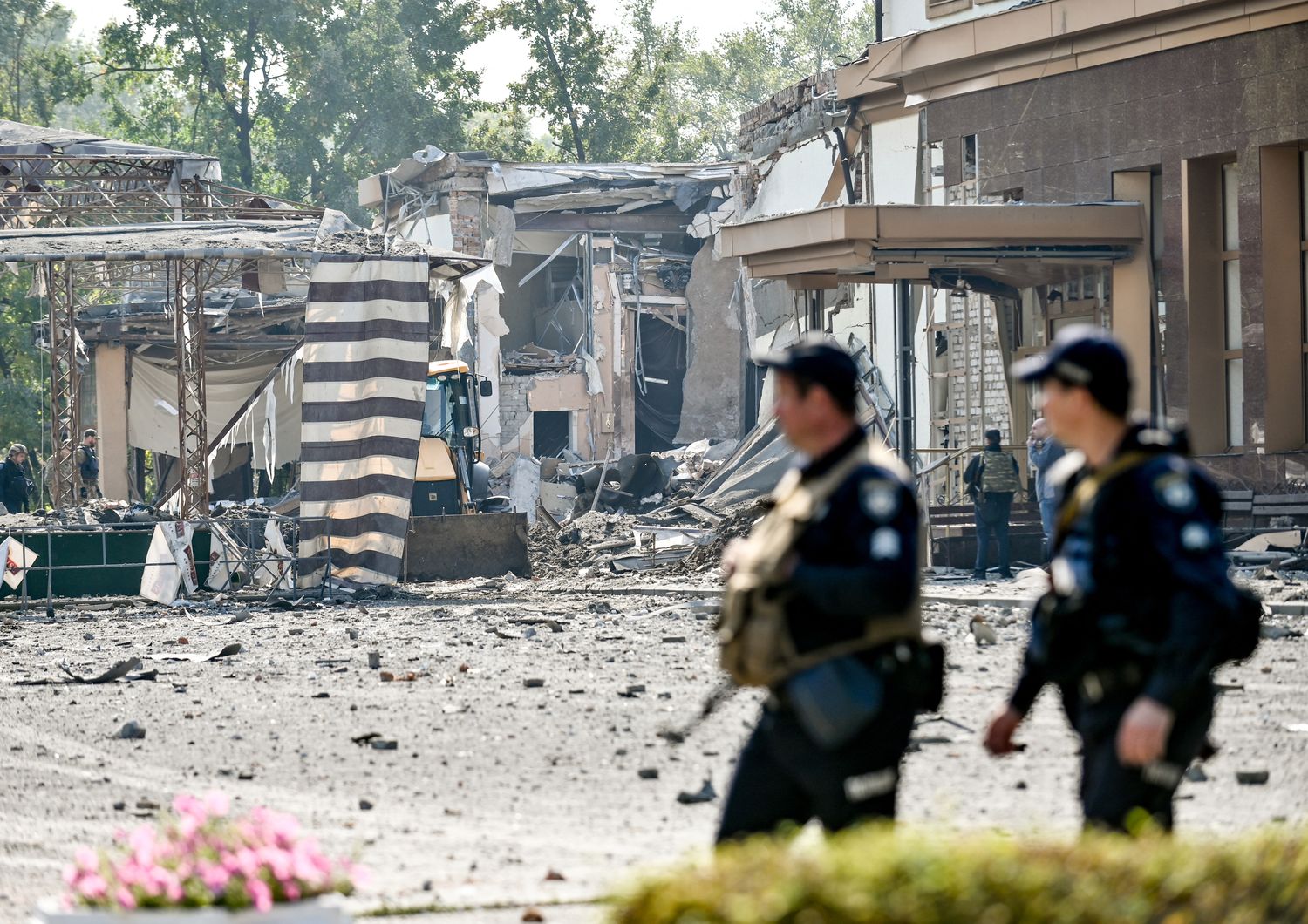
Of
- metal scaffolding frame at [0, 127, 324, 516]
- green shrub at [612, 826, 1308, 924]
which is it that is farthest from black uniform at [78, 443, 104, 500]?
green shrub at [612, 826, 1308, 924]

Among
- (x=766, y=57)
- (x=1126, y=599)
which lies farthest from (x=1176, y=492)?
(x=766, y=57)

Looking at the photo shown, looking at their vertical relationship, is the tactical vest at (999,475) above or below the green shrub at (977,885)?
above

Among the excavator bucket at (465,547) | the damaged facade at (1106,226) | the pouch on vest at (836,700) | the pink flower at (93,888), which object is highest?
the damaged facade at (1106,226)

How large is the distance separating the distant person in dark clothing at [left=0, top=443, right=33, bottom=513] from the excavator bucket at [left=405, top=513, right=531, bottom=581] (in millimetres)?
9235

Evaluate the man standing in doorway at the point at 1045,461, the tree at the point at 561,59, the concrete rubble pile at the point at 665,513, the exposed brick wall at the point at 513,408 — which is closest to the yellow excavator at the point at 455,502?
the concrete rubble pile at the point at 665,513

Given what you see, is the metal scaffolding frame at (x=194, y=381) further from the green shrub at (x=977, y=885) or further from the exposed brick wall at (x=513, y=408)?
the green shrub at (x=977, y=885)

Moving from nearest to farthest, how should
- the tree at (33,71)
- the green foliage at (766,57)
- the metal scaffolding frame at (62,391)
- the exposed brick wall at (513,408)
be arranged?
the metal scaffolding frame at (62,391) < the exposed brick wall at (513,408) < the tree at (33,71) < the green foliage at (766,57)

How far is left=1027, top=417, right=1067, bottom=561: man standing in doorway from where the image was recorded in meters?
19.0

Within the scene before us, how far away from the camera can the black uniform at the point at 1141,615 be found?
169 inches

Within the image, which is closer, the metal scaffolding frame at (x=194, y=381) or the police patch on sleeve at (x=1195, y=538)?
the police patch on sleeve at (x=1195, y=538)

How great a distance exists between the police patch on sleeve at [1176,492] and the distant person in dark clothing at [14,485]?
27.4m

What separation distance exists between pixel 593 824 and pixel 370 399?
14.5 m

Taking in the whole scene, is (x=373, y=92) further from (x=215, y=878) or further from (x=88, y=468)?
(x=215, y=878)

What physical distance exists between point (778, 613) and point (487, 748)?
5974mm
